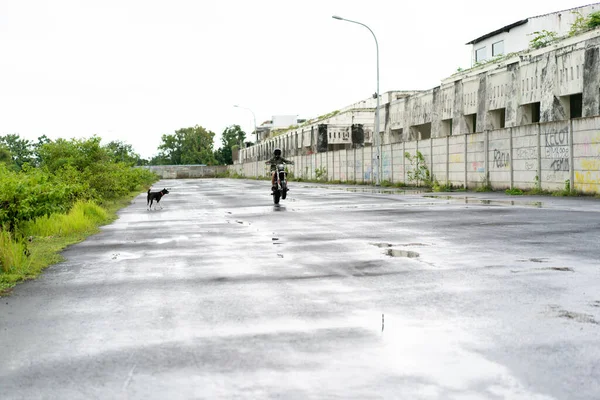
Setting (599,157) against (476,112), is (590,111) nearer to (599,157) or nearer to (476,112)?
(599,157)

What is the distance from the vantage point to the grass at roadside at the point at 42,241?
9195 millimetres

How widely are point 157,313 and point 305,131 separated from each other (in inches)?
3044

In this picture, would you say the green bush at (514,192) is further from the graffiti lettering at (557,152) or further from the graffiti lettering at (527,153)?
the graffiti lettering at (557,152)

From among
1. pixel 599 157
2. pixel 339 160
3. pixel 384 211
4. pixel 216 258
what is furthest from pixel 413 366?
pixel 339 160

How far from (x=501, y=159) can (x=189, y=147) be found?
14080 cm

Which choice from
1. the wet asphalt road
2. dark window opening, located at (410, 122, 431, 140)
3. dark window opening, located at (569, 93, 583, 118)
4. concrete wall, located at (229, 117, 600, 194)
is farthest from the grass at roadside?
dark window opening, located at (410, 122, 431, 140)

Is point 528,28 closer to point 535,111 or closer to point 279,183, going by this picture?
point 535,111

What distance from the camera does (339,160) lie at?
58.2m

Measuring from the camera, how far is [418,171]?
1560 inches

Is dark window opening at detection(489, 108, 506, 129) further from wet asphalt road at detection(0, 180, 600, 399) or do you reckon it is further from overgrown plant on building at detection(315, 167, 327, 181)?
wet asphalt road at detection(0, 180, 600, 399)

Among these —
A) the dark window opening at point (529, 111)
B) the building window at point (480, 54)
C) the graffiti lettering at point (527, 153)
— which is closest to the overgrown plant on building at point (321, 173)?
the building window at point (480, 54)

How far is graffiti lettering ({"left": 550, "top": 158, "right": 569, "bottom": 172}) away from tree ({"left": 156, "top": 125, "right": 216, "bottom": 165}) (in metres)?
140

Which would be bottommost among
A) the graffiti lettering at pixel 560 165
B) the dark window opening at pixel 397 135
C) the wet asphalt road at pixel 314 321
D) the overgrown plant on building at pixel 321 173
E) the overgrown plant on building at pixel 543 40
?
the wet asphalt road at pixel 314 321

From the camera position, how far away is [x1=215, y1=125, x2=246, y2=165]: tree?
168 m
